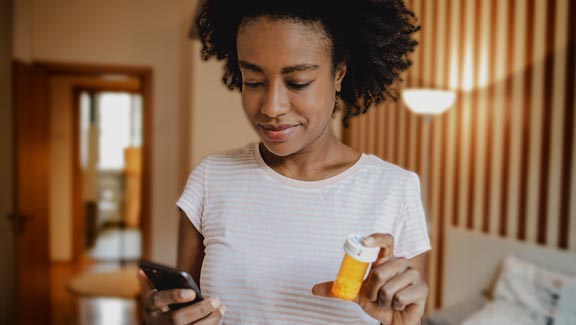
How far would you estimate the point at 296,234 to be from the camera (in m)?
0.90

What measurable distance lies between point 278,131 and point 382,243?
0.27 meters

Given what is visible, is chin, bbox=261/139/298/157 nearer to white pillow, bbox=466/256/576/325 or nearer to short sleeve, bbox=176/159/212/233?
short sleeve, bbox=176/159/212/233

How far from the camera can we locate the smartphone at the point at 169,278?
0.76 metres

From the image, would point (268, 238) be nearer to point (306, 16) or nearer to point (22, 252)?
point (306, 16)

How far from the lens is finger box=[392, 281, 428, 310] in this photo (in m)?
0.76

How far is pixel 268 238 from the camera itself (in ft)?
2.98

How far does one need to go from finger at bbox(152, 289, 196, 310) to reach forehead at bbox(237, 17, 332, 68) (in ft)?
1.30

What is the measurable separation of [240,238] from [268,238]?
5 centimetres

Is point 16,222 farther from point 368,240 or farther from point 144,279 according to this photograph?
point 368,240

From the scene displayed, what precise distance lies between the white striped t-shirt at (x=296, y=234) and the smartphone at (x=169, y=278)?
120 millimetres

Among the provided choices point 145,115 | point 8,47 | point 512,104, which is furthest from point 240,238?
point 145,115

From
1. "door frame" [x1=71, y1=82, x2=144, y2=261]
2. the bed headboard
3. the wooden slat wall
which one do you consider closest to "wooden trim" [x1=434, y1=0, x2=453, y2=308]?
the wooden slat wall

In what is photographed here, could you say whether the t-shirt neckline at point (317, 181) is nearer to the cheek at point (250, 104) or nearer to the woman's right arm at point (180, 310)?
the cheek at point (250, 104)

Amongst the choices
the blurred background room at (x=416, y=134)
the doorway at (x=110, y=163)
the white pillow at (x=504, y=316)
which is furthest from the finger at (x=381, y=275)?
the doorway at (x=110, y=163)
